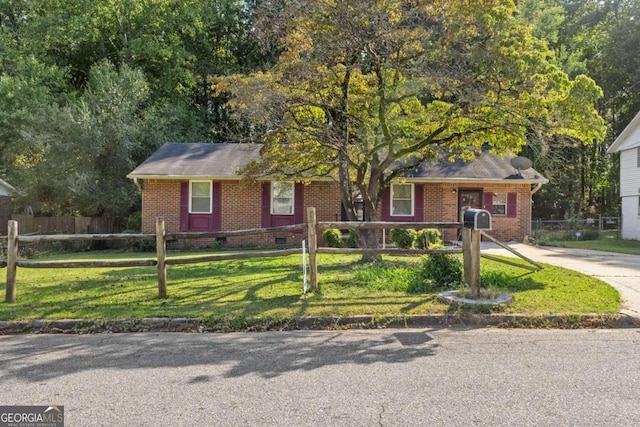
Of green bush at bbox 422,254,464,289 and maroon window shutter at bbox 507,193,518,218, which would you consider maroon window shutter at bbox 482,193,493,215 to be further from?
green bush at bbox 422,254,464,289

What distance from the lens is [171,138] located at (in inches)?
962

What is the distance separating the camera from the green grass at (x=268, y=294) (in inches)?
253

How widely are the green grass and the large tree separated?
3.21 meters

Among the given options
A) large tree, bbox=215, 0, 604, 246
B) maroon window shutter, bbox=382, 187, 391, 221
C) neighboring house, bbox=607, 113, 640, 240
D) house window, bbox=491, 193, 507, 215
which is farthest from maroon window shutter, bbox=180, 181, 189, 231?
neighboring house, bbox=607, 113, 640, 240

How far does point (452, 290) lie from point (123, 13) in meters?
29.3

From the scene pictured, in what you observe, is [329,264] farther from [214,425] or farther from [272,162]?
[214,425]

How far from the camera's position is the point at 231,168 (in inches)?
709

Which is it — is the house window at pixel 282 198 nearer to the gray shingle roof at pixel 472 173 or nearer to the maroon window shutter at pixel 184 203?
the maroon window shutter at pixel 184 203

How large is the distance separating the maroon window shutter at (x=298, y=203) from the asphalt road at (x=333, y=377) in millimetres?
→ 12321

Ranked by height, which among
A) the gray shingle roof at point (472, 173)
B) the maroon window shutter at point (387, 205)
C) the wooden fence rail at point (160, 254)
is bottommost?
the wooden fence rail at point (160, 254)

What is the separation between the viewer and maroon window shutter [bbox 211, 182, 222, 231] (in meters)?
17.9

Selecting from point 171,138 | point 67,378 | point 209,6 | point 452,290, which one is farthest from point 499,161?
point 209,6

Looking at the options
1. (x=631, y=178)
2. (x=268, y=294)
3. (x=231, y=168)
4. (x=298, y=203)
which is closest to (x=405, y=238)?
(x=298, y=203)

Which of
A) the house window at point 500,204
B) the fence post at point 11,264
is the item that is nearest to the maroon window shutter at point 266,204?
the house window at point 500,204
